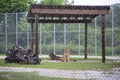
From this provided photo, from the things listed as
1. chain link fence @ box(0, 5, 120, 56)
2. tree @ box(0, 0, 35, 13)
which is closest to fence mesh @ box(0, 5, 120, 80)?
chain link fence @ box(0, 5, 120, 56)

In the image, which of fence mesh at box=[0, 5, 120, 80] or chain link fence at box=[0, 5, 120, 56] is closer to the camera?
fence mesh at box=[0, 5, 120, 80]

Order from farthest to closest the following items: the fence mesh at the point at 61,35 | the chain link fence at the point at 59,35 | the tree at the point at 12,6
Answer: the tree at the point at 12,6
the chain link fence at the point at 59,35
the fence mesh at the point at 61,35

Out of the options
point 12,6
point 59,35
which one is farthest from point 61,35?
point 12,6

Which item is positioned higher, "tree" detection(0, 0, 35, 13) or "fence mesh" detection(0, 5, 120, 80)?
"tree" detection(0, 0, 35, 13)

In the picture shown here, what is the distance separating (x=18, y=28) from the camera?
19672 millimetres

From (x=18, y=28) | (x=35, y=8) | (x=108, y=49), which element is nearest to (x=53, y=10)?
(x=35, y=8)

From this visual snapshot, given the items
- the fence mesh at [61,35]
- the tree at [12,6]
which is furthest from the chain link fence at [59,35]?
Answer: the tree at [12,6]

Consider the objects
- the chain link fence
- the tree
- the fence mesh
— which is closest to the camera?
the fence mesh

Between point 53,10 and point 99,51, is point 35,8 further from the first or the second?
point 99,51

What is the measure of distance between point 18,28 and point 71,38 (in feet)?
9.58

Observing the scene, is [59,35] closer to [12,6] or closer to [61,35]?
[61,35]

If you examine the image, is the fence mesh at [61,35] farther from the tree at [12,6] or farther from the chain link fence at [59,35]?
the tree at [12,6]

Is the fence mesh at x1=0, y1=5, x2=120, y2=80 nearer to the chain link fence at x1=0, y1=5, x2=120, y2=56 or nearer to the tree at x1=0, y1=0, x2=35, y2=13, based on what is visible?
the chain link fence at x1=0, y1=5, x2=120, y2=56

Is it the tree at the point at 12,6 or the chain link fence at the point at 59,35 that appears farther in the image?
the tree at the point at 12,6
